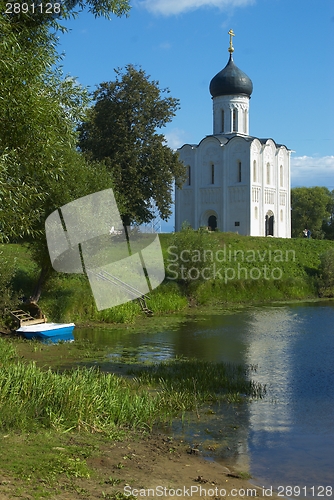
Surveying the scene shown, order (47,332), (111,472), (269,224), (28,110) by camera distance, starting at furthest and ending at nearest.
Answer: (269,224) → (47,332) → (28,110) → (111,472)

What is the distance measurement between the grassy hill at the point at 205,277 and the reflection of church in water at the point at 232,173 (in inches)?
266

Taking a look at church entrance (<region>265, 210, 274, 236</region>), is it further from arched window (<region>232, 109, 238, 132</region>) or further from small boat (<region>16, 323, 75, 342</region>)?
small boat (<region>16, 323, 75, 342</region>)

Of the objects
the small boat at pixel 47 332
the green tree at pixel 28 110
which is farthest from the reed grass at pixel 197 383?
the small boat at pixel 47 332

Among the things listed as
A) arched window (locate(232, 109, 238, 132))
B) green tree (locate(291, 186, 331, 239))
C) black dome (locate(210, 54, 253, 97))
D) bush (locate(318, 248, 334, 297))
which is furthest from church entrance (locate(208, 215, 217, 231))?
green tree (locate(291, 186, 331, 239))

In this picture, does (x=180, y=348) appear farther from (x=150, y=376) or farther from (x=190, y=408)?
(x=190, y=408)

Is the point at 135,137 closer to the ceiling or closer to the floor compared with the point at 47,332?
closer to the ceiling

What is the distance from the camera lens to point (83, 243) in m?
21.1

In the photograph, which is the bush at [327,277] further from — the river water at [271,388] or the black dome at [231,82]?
the black dome at [231,82]

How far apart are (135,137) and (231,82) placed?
1832 centimetres

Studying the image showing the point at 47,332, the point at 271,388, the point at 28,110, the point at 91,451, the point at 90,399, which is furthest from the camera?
the point at 47,332

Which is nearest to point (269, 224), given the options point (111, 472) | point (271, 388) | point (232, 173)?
point (232, 173)

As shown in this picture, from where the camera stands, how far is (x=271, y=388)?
1211 cm

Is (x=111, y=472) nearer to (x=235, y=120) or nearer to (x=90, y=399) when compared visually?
(x=90, y=399)

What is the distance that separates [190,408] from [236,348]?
7.44m
